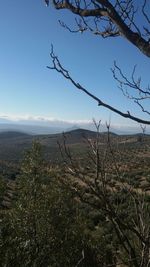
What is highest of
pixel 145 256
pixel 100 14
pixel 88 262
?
pixel 100 14

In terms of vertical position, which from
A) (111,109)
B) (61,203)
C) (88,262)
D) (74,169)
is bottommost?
(88,262)

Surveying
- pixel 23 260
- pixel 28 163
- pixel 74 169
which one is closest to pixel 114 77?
pixel 74 169

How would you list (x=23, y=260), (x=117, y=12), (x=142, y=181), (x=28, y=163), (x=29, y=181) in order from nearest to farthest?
(x=117, y=12) → (x=23, y=260) → (x=29, y=181) → (x=28, y=163) → (x=142, y=181)

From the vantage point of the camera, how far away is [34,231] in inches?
850

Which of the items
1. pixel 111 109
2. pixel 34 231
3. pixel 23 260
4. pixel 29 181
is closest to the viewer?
pixel 111 109

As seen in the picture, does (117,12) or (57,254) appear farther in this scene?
(57,254)

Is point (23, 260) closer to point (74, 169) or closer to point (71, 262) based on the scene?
point (71, 262)

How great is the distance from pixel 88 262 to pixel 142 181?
32680mm

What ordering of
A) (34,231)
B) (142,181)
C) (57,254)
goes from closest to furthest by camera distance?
1. (57,254)
2. (34,231)
3. (142,181)

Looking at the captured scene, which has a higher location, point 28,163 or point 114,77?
point 114,77

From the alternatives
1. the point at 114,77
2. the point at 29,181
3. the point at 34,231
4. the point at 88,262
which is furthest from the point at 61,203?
the point at 114,77

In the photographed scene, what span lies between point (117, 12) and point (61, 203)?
75.0 ft

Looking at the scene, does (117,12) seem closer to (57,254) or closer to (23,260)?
(23,260)

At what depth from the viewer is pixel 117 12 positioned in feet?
12.8
